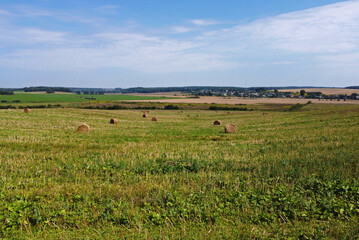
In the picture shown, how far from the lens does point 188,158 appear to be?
50.0 ft

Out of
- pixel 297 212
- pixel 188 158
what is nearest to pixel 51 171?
pixel 188 158

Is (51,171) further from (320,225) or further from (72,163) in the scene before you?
(320,225)

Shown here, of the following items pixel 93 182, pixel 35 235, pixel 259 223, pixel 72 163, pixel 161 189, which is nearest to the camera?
pixel 35 235

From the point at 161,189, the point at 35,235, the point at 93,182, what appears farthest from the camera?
the point at 93,182

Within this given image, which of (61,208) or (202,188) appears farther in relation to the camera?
(202,188)

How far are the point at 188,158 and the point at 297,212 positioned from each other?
7.48 metres

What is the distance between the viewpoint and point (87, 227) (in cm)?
764

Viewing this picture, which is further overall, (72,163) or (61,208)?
(72,163)

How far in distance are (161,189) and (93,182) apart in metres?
2.85

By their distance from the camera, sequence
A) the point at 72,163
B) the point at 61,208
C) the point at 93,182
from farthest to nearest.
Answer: the point at 72,163 < the point at 93,182 < the point at 61,208

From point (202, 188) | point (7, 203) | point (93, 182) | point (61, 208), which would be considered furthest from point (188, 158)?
point (7, 203)

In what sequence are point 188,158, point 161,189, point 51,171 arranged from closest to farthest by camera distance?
point 161,189
point 51,171
point 188,158

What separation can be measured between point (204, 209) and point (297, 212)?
2.76 meters

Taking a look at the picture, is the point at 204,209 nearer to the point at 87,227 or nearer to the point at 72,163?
the point at 87,227
